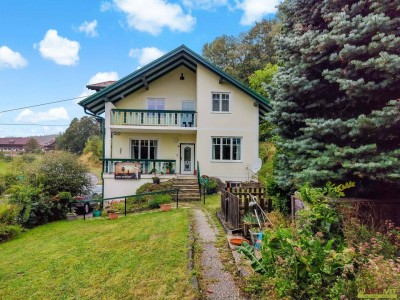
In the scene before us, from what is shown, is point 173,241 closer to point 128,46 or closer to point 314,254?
point 314,254

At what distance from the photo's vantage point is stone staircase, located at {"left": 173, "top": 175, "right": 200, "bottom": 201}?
15.6 m

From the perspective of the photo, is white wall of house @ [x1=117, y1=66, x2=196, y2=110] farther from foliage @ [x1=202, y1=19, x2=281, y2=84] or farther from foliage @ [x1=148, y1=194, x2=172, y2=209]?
foliage @ [x1=202, y1=19, x2=281, y2=84]

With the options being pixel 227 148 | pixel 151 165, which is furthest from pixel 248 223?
pixel 227 148

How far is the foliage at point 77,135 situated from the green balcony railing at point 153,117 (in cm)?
4960

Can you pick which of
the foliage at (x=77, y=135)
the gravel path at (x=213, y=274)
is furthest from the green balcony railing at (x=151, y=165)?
the foliage at (x=77, y=135)

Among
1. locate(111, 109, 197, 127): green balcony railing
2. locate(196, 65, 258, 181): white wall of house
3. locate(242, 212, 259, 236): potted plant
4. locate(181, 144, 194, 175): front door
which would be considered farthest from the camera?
locate(181, 144, 194, 175): front door

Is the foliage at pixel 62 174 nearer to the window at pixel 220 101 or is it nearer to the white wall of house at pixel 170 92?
the white wall of house at pixel 170 92

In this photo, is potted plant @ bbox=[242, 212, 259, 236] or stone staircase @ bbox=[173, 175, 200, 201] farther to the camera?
stone staircase @ bbox=[173, 175, 200, 201]

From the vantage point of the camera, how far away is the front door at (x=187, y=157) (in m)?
20.6

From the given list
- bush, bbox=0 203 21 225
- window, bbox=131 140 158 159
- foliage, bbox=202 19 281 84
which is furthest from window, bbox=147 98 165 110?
foliage, bbox=202 19 281 84

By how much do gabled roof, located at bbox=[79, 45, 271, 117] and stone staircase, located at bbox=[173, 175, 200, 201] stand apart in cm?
692

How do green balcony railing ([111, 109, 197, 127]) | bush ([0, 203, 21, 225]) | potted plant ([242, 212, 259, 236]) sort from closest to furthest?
potted plant ([242, 212, 259, 236])
bush ([0, 203, 21, 225])
green balcony railing ([111, 109, 197, 127])

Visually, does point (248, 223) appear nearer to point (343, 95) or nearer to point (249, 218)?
point (249, 218)


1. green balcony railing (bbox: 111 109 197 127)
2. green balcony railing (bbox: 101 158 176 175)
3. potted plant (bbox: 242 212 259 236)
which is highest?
green balcony railing (bbox: 111 109 197 127)
